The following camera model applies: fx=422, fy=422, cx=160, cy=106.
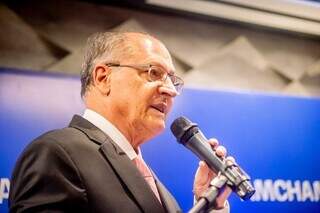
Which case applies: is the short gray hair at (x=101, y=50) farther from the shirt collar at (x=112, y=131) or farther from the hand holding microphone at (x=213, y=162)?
the hand holding microphone at (x=213, y=162)

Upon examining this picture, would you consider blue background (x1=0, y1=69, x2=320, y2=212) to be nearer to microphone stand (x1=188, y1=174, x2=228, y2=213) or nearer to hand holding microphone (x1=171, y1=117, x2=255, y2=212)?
hand holding microphone (x1=171, y1=117, x2=255, y2=212)

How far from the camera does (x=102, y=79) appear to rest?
4.41 ft

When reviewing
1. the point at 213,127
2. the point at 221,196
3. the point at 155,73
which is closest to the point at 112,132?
the point at 155,73

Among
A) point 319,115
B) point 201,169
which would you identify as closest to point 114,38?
point 201,169

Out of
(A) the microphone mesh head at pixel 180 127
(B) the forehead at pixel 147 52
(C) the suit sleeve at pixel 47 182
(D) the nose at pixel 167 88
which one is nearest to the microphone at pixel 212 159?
(A) the microphone mesh head at pixel 180 127

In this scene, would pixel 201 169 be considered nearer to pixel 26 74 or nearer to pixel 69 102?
pixel 69 102

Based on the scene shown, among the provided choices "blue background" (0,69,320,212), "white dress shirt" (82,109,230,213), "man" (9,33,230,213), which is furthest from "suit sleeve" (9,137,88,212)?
"blue background" (0,69,320,212)

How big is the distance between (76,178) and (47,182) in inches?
2.9

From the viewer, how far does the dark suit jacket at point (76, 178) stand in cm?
94

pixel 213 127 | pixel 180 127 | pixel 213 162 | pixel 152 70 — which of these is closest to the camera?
pixel 213 162

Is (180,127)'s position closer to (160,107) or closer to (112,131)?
(160,107)

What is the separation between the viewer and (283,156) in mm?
2150

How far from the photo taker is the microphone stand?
867 millimetres

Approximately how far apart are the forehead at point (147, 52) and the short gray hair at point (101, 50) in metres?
0.04
